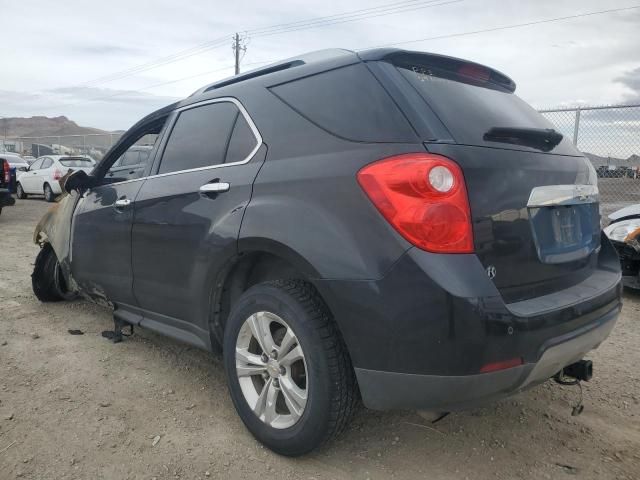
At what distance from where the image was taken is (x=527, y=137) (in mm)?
2250

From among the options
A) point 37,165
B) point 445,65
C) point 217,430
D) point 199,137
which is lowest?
point 217,430

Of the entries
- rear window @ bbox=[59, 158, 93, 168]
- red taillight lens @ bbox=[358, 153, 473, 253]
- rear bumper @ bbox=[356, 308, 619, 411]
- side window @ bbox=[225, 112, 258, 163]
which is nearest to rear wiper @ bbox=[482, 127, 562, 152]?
red taillight lens @ bbox=[358, 153, 473, 253]

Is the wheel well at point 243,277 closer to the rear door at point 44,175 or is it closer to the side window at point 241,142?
the side window at point 241,142

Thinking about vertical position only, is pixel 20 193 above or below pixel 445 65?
below

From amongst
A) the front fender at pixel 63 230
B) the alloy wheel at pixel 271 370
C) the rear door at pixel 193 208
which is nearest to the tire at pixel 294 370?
the alloy wheel at pixel 271 370

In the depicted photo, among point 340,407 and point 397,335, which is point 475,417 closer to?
point 340,407

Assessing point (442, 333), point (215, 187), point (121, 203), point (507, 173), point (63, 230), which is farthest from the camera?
point (63, 230)

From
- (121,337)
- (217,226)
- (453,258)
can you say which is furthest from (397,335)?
(121,337)

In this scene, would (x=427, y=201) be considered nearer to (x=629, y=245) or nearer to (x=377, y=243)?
(x=377, y=243)

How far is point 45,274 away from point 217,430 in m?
2.95

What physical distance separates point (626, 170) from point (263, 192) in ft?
23.7

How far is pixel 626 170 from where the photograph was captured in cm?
763

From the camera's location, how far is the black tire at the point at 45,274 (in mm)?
4641

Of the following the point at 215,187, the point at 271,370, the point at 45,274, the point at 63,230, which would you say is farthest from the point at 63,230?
the point at 271,370
